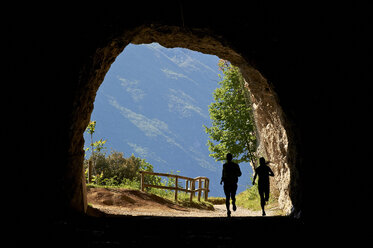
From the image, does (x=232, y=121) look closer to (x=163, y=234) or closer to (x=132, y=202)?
(x=132, y=202)

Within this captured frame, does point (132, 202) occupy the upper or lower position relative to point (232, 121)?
lower

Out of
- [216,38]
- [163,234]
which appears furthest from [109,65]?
[163,234]

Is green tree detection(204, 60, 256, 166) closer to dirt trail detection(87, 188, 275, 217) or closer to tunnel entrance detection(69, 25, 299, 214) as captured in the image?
dirt trail detection(87, 188, 275, 217)

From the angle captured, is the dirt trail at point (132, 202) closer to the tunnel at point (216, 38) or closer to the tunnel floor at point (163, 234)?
the tunnel at point (216, 38)

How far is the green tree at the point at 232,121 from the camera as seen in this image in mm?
23328

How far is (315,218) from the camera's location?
618cm

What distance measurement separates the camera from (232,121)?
23.8m

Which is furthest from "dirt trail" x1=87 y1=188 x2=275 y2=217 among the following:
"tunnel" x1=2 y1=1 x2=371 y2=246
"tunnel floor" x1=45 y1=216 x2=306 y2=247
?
"tunnel floor" x1=45 y1=216 x2=306 y2=247

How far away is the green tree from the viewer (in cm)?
2333

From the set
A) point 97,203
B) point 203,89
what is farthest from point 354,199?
point 203,89

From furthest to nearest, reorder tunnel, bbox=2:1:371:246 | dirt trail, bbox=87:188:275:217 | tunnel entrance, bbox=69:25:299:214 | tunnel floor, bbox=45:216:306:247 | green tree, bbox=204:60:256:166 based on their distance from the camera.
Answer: green tree, bbox=204:60:256:166 < dirt trail, bbox=87:188:275:217 < tunnel entrance, bbox=69:25:299:214 < tunnel, bbox=2:1:371:246 < tunnel floor, bbox=45:216:306:247

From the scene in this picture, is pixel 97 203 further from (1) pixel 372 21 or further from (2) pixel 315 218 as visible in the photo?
(1) pixel 372 21

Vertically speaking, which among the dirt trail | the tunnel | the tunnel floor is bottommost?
the dirt trail

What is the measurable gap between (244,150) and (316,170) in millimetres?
17340
